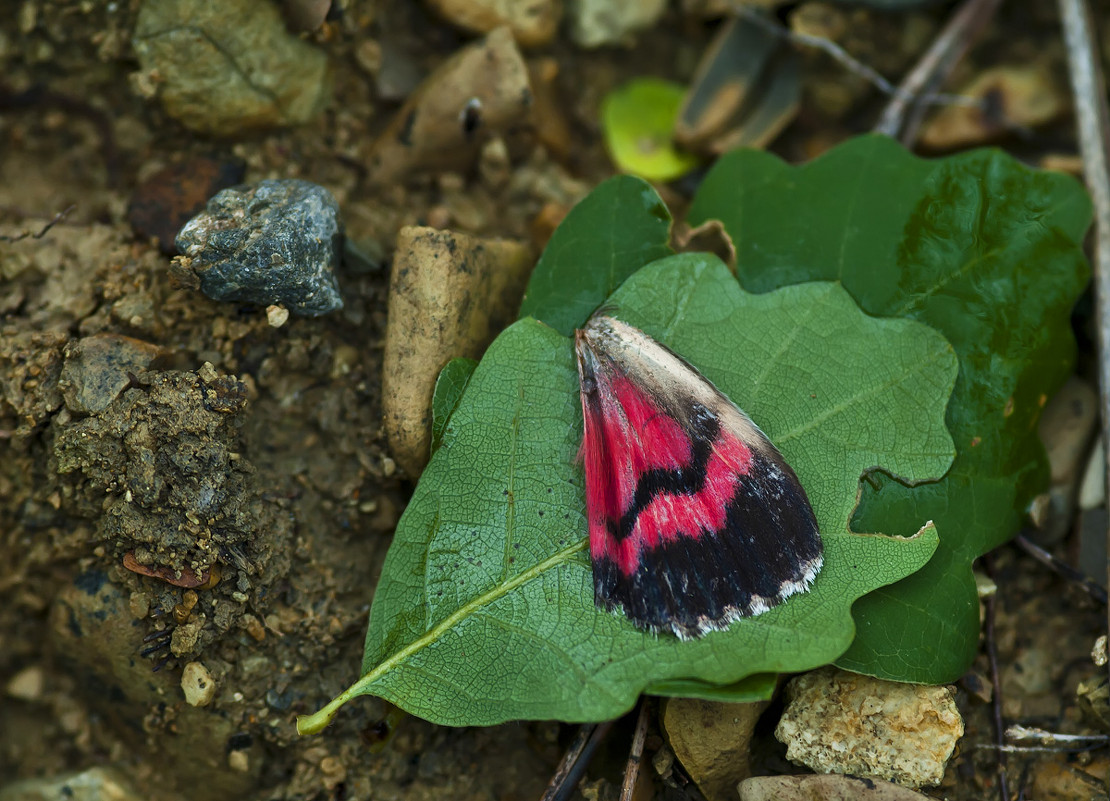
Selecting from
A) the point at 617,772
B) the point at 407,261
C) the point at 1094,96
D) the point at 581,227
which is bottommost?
the point at 617,772

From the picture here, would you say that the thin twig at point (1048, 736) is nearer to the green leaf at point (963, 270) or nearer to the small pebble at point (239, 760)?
the green leaf at point (963, 270)

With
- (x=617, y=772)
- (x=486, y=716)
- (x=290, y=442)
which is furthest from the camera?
(x=290, y=442)

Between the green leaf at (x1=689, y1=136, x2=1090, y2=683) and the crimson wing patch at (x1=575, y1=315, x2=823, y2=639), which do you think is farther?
the green leaf at (x1=689, y1=136, x2=1090, y2=683)

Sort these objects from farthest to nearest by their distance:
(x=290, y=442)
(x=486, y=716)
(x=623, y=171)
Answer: (x=623, y=171)
(x=290, y=442)
(x=486, y=716)

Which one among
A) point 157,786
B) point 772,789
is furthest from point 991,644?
point 157,786

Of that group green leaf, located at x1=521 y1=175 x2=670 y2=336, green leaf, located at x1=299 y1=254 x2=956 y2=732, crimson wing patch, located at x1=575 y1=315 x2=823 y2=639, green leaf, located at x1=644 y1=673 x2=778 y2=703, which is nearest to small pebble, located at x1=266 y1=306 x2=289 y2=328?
green leaf, located at x1=299 y1=254 x2=956 y2=732

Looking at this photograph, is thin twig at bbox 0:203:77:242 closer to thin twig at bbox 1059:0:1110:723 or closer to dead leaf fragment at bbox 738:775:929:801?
dead leaf fragment at bbox 738:775:929:801

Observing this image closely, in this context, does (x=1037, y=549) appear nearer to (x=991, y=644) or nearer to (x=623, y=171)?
(x=991, y=644)

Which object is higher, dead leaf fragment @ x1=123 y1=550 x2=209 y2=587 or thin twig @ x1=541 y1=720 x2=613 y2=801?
dead leaf fragment @ x1=123 y1=550 x2=209 y2=587
